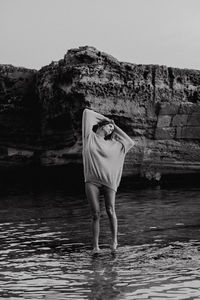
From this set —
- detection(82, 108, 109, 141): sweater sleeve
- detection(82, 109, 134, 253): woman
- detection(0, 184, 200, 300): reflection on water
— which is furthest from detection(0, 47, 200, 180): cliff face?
detection(82, 109, 134, 253): woman

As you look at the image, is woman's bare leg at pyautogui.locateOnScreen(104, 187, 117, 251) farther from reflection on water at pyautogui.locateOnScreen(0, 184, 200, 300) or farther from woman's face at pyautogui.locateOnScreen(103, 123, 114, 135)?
woman's face at pyautogui.locateOnScreen(103, 123, 114, 135)

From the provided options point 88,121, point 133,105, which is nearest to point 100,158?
point 88,121

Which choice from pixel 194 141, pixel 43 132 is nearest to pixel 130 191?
pixel 194 141

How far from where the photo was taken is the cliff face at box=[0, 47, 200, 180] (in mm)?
18500

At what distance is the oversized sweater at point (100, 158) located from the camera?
766cm

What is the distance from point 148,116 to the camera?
19.2 metres

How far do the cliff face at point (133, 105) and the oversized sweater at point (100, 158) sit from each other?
34.3 ft

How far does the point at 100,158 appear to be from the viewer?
7.66 m

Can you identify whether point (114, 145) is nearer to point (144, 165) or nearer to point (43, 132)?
point (144, 165)

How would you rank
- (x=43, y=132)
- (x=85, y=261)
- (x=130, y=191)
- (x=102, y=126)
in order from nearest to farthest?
(x=85, y=261) → (x=102, y=126) → (x=130, y=191) → (x=43, y=132)

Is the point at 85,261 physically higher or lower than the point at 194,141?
lower

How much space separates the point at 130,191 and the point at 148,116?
10.2 feet

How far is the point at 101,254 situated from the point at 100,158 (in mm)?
1311

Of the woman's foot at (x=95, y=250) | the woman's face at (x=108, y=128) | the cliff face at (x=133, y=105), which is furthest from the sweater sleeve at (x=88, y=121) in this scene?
the cliff face at (x=133, y=105)
